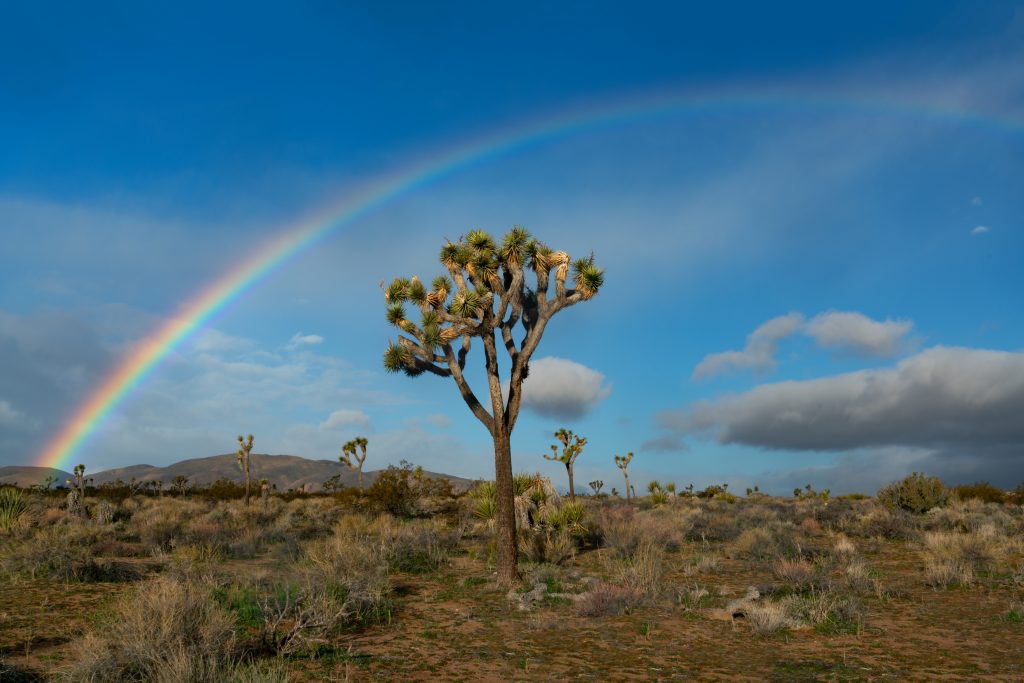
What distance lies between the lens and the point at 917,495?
93.6 ft

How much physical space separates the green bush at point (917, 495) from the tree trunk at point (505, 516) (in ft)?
71.7

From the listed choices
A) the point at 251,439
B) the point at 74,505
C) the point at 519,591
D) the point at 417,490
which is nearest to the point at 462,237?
the point at 519,591

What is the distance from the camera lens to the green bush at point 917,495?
2822 centimetres

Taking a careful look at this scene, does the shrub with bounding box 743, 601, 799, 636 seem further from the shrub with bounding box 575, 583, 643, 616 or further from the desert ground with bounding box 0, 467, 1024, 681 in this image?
the shrub with bounding box 575, 583, 643, 616

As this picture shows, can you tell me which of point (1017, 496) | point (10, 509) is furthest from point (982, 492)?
point (10, 509)

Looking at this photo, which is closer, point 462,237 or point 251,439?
point 462,237

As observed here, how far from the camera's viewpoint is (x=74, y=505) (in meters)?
30.0

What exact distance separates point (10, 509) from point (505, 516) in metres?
18.2

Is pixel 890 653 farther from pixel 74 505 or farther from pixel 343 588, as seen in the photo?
pixel 74 505

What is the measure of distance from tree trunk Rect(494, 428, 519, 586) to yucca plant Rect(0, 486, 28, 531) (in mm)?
16375

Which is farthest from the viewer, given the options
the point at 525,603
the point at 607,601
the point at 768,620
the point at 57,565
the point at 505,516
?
the point at 505,516

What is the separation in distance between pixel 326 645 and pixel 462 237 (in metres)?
10.5

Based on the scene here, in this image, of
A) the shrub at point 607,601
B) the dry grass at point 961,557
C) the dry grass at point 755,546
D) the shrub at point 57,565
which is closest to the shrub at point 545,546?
the dry grass at point 755,546

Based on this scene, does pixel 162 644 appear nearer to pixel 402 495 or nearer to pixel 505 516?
pixel 505 516
